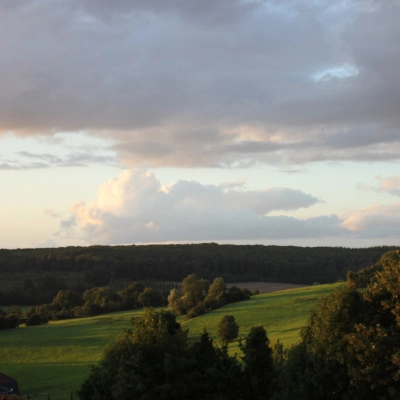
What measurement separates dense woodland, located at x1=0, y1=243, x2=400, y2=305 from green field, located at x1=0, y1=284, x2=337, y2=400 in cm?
4104

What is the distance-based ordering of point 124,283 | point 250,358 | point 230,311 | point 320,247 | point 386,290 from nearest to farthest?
1. point 386,290
2. point 250,358
3. point 230,311
4. point 124,283
5. point 320,247

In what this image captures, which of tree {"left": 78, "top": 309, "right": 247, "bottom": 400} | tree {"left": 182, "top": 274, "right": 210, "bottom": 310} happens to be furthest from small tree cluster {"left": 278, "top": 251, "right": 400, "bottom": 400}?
tree {"left": 182, "top": 274, "right": 210, "bottom": 310}

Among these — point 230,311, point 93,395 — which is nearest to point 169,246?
point 230,311

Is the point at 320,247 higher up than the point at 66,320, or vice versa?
the point at 320,247

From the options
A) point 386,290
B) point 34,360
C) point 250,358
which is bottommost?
point 34,360

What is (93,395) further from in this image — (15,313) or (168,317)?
(15,313)

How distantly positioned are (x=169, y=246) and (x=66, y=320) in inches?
3291

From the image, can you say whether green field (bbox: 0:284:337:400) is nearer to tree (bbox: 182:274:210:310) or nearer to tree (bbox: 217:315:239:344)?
tree (bbox: 217:315:239:344)

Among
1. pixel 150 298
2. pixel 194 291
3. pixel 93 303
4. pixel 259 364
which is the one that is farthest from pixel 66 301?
pixel 259 364

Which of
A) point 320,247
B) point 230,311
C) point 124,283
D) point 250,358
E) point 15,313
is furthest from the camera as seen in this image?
point 320,247

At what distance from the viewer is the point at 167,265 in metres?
169

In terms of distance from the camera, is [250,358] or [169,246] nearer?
[250,358]

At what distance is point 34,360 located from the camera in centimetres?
8200

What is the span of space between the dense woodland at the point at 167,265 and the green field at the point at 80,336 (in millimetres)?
41039
